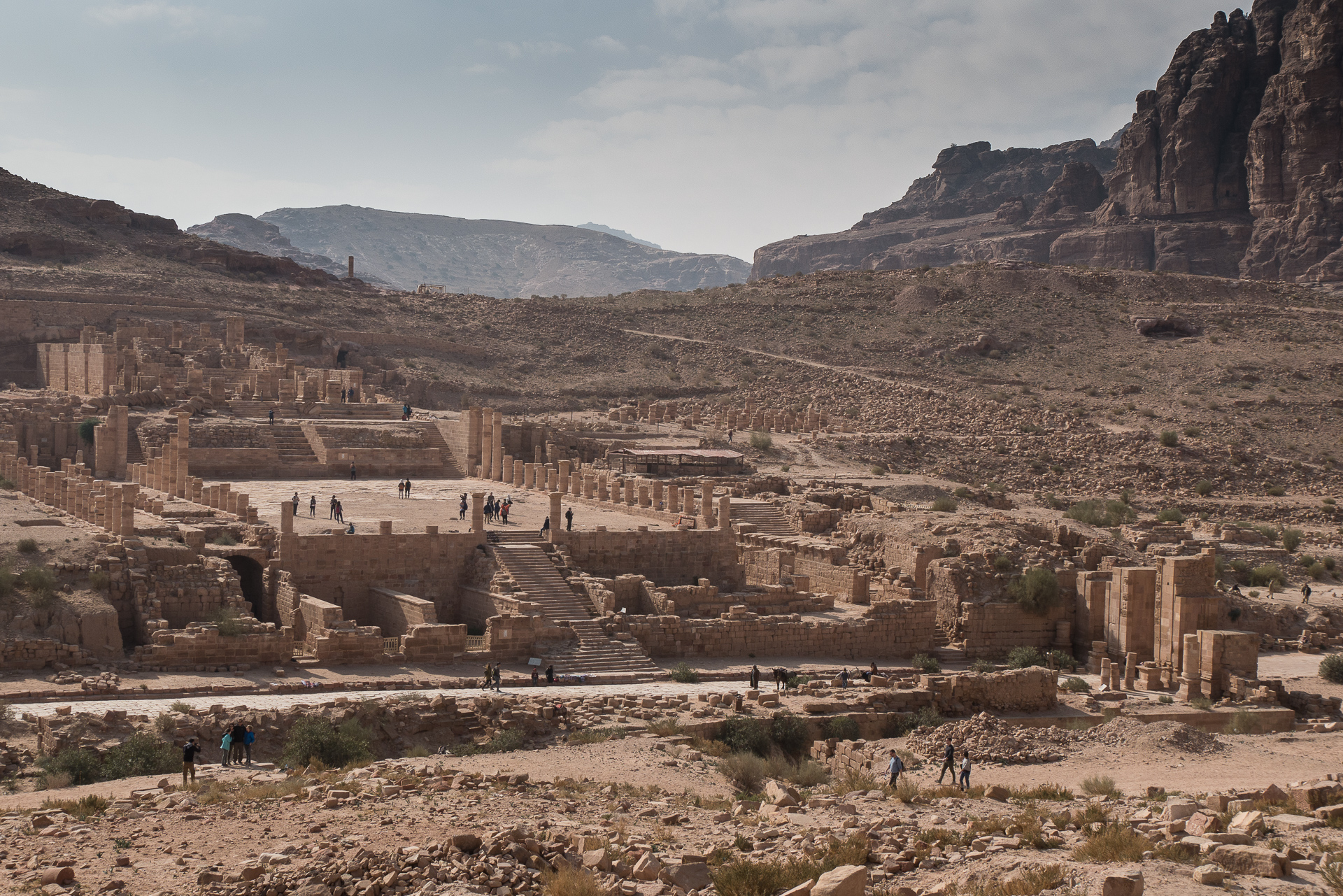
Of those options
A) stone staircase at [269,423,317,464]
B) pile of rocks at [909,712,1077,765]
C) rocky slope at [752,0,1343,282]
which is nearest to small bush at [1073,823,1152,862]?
pile of rocks at [909,712,1077,765]

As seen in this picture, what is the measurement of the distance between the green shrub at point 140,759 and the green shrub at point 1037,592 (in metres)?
17.6

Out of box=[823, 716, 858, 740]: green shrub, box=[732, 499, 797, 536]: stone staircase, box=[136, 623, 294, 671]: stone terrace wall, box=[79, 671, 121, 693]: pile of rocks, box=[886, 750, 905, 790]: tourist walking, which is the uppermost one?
box=[732, 499, 797, 536]: stone staircase

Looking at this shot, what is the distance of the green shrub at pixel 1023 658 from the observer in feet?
90.5

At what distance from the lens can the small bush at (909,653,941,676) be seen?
26592 millimetres

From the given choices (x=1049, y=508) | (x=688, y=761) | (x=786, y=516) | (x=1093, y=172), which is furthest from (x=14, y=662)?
(x=1093, y=172)

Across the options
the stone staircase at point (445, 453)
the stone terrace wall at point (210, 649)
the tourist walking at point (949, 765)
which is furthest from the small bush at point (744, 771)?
the stone staircase at point (445, 453)

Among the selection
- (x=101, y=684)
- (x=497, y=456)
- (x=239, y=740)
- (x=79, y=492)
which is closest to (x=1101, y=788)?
(x=239, y=740)

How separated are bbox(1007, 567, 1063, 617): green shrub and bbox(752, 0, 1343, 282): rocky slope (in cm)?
6606

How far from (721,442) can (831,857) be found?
36.9m

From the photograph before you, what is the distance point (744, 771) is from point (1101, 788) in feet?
14.3

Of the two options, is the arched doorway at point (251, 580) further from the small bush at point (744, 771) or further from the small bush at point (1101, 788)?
the small bush at point (1101, 788)

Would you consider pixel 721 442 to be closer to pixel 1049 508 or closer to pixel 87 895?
pixel 1049 508

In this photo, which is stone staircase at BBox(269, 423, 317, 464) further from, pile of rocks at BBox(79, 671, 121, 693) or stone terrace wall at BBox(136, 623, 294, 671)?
pile of rocks at BBox(79, 671, 121, 693)

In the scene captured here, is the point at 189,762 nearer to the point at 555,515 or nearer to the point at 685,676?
the point at 685,676
